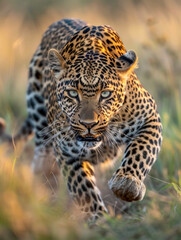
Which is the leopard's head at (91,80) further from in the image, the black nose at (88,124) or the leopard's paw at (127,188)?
the leopard's paw at (127,188)

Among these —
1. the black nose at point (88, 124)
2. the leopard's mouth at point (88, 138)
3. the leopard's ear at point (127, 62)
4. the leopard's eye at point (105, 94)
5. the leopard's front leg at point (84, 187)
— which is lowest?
the leopard's front leg at point (84, 187)

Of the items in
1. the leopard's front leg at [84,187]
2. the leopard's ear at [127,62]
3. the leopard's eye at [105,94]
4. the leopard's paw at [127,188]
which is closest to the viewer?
the leopard's paw at [127,188]

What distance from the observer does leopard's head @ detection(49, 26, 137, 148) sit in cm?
566

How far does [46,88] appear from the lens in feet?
25.2

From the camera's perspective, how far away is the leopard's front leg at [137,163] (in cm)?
551

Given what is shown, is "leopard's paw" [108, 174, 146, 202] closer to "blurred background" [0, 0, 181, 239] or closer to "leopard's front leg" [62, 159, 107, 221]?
"blurred background" [0, 0, 181, 239]

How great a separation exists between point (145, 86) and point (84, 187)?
530 cm

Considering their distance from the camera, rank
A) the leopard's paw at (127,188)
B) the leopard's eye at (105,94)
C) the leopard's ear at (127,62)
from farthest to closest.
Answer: the leopard's ear at (127,62)
the leopard's eye at (105,94)
the leopard's paw at (127,188)

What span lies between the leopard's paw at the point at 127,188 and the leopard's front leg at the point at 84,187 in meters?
0.57

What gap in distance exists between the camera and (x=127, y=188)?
18.0ft

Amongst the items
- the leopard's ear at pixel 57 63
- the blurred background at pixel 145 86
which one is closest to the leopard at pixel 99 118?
the leopard's ear at pixel 57 63

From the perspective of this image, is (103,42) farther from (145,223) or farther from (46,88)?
(145,223)

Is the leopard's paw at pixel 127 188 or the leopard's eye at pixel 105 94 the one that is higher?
the leopard's eye at pixel 105 94

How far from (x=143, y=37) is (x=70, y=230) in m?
9.89
